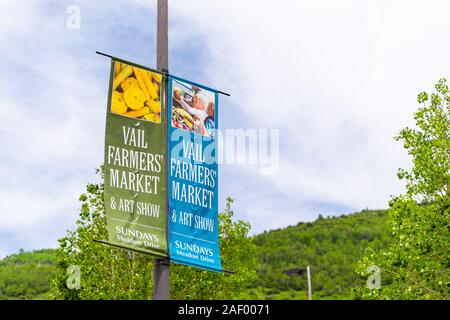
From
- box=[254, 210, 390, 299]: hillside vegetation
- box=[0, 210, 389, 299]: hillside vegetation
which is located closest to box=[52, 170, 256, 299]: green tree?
box=[254, 210, 390, 299]: hillside vegetation

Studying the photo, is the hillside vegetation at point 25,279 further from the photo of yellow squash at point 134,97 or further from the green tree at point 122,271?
the photo of yellow squash at point 134,97

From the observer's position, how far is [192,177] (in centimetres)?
1334

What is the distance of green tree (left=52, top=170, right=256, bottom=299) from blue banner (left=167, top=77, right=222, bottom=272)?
1886 centimetres

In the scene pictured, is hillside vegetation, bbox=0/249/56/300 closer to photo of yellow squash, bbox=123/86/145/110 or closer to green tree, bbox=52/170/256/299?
green tree, bbox=52/170/256/299

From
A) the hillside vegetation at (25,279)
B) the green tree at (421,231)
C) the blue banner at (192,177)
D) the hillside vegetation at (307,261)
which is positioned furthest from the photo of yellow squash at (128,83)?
the hillside vegetation at (25,279)

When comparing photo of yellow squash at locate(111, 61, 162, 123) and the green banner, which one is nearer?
the green banner

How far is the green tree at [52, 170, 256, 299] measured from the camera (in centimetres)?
3362

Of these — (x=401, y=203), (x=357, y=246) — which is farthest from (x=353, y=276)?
(x=401, y=203)

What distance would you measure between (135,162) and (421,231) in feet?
56.7

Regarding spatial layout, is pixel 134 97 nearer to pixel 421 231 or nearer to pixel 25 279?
pixel 421 231

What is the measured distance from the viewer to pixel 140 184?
1260 cm

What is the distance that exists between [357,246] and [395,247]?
101 meters

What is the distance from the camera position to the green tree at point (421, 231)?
27.2 m
